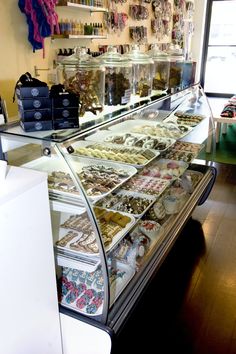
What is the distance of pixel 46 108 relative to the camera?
136 cm

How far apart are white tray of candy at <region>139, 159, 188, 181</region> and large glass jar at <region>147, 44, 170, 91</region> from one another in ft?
2.10

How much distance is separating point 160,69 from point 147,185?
896 mm

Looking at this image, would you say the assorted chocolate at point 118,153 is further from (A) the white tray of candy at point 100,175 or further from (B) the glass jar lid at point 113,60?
(B) the glass jar lid at point 113,60

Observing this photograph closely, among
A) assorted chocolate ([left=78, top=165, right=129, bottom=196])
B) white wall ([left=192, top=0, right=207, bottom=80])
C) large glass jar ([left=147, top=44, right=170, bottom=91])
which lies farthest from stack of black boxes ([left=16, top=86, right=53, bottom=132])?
white wall ([left=192, top=0, right=207, bottom=80])

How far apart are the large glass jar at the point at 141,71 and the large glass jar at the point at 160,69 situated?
0.49 feet

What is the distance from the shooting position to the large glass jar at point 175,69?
2.57 metres

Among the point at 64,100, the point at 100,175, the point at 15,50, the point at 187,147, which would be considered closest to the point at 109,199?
the point at 100,175

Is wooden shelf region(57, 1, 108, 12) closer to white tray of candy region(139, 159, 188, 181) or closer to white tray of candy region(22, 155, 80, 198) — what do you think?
white tray of candy region(139, 159, 188, 181)

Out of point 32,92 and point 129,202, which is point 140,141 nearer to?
point 129,202

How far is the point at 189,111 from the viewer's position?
338 centimetres

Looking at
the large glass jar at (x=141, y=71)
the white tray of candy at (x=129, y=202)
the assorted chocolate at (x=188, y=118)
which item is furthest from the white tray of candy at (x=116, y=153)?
the assorted chocolate at (x=188, y=118)

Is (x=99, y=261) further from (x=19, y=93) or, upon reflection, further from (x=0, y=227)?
(x=19, y=93)

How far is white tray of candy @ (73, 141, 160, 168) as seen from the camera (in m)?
1.97

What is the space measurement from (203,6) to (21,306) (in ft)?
32.7
